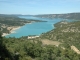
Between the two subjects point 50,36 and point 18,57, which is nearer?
point 18,57

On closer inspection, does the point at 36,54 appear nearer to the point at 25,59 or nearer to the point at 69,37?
the point at 25,59

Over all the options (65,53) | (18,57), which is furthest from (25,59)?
(65,53)

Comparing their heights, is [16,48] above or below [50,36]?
above

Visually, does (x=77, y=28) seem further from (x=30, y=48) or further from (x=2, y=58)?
(x=2, y=58)

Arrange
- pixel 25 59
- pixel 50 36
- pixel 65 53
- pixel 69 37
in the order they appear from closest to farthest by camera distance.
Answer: pixel 25 59 → pixel 65 53 → pixel 69 37 → pixel 50 36

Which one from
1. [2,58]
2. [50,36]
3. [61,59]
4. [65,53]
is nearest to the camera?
[2,58]

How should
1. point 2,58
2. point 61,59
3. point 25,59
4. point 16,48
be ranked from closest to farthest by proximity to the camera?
1. point 2,58
2. point 25,59
3. point 61,59
4. point 16,48

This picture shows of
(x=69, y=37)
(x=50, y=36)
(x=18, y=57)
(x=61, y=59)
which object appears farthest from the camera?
(x=50, y=36)

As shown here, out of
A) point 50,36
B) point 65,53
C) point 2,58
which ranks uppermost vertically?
point 2,58

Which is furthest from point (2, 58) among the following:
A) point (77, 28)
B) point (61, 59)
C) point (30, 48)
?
point (77, 28)
